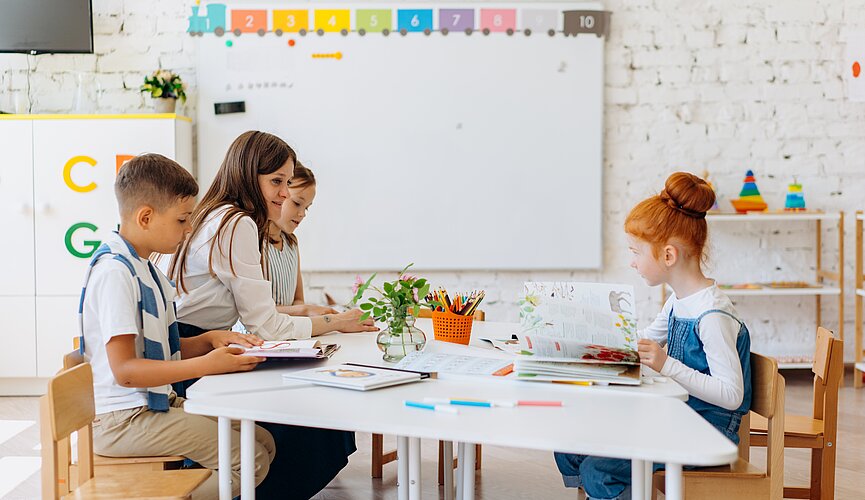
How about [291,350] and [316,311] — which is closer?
[291,350]

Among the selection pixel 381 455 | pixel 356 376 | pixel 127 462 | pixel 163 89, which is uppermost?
pixel 163 89

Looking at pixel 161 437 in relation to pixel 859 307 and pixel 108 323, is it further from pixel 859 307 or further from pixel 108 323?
pixel 859 307

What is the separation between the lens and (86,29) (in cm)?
420

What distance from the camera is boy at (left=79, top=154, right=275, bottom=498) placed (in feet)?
5.96

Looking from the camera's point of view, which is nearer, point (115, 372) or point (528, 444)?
point (528, 444)

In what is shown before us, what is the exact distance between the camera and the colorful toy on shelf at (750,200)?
4246 mm

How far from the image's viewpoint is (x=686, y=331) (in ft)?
6.62

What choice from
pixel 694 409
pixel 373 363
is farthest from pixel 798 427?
pixel 373 363

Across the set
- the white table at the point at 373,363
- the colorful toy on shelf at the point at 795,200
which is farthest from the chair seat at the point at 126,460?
the colorful toy on shelf at the point at 795,200

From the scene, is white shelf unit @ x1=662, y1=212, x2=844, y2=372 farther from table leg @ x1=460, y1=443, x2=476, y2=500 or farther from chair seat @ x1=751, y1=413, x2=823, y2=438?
table leg @ x1=460, y1=443, x2=476, y2=500

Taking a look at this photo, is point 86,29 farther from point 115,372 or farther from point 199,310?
point 115,372

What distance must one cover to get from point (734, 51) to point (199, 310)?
125 inches

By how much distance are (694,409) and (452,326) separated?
0.61m

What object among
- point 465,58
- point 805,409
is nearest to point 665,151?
point 465,58
